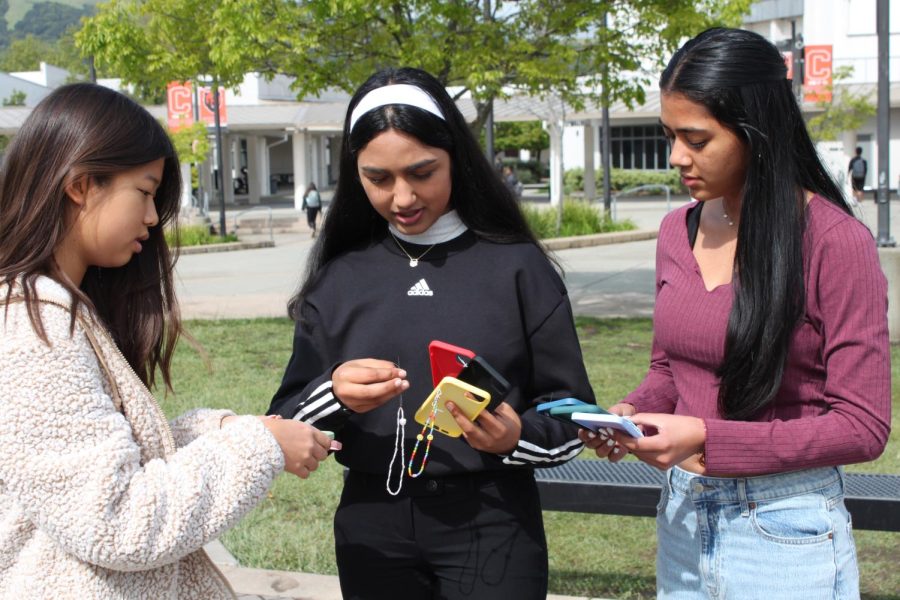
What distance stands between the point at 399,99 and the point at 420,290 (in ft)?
1.46

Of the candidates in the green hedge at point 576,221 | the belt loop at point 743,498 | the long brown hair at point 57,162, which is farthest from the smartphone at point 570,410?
the green hedge at point 576,221

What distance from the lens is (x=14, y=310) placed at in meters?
1.82

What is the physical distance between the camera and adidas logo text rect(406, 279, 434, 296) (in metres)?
2.47

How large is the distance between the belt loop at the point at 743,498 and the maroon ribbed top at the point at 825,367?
0.10m

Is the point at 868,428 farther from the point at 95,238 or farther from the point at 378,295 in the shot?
the point at 95,238

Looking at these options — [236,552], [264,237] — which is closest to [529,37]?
[236,552]

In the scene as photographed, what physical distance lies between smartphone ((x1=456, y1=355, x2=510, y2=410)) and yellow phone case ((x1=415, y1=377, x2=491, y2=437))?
0.05 feet

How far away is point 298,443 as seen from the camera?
2059 millimetres

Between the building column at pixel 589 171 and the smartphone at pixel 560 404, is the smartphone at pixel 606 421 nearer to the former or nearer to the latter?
the smartphone at pixel 560 404

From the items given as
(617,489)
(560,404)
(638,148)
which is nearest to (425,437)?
Result: (560,404)

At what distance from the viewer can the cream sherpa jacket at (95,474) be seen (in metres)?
1.74

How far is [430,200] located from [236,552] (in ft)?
9.71

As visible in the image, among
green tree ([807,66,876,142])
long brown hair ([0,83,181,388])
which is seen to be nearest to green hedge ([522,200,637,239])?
green tree ([807,66,876,142])

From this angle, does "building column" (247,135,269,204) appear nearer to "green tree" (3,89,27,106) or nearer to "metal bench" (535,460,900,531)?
"green tree" (3,89,27,106)
